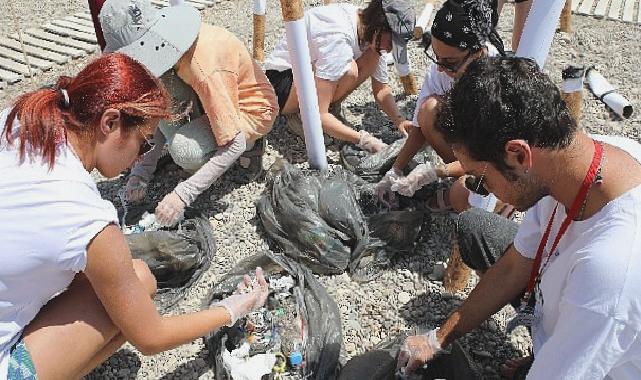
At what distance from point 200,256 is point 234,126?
0.59 meters

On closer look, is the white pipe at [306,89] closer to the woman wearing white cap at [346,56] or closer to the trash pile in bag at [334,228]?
the woman wearing white cap at [346,56]

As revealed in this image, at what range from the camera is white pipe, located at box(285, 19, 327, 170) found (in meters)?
2.54

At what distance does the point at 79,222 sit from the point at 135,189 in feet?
4.57

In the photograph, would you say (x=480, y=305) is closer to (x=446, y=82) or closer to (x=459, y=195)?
(x=459, y=195)

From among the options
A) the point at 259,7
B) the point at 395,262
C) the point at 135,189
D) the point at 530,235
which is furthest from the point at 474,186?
the point at 259,7

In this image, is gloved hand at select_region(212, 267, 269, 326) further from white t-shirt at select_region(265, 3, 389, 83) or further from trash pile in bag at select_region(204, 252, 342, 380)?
white t-shirt at select_region(265, 3, 389, 83)

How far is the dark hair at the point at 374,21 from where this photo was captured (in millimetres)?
2672

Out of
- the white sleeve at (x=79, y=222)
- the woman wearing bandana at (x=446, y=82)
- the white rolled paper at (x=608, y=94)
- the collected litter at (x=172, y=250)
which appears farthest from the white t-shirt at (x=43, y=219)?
the white rolled paper at (x=608, y=94)

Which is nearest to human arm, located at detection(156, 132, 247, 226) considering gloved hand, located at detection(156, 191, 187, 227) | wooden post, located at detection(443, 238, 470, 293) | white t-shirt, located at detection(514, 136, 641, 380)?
gloved hand, located at detection(156, 191, 187, 227)

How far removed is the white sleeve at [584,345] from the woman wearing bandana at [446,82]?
891mm

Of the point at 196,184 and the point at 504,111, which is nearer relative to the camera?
the point at 504,111

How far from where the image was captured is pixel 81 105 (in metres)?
1.48

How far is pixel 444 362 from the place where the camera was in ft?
5.84

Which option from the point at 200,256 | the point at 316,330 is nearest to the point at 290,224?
the point at 200,256
